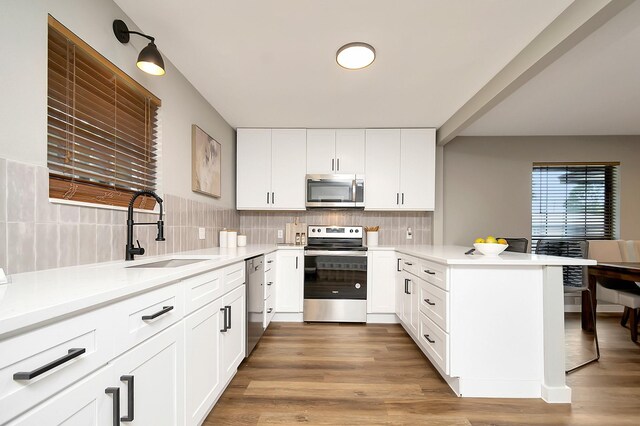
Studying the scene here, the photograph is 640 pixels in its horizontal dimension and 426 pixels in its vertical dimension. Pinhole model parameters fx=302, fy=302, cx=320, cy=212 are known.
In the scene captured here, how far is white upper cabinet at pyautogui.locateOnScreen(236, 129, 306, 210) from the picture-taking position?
12.7 ft

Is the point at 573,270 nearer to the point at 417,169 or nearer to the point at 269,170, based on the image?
the point at 417,169

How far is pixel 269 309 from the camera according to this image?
3.12 meters

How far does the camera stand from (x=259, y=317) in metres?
2.66

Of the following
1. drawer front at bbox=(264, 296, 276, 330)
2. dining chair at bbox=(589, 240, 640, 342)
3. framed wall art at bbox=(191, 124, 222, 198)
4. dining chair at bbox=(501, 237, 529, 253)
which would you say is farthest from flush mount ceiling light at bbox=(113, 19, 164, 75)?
dining chair at bbox=(589, 240, 640, 342)

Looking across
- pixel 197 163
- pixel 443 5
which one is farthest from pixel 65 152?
pixel 443 5

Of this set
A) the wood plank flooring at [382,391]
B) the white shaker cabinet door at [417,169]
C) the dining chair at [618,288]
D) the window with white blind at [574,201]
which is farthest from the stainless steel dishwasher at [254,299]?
the window with white blind at [574,201]

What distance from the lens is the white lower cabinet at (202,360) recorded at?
1.37m

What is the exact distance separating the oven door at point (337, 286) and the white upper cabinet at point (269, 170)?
0.84 m

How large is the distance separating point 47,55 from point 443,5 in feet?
6.52

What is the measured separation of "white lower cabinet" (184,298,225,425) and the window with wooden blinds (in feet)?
2.68

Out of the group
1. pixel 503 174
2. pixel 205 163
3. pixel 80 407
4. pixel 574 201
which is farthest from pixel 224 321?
pixel 574 201

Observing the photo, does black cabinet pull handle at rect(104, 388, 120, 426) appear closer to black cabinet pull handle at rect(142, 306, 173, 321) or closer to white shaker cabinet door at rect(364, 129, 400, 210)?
black cabinet pull handle at rect(142, 306, 173, 321)

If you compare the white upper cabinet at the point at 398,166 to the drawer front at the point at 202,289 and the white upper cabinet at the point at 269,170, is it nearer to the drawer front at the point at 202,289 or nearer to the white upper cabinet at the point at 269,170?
the white upper cabinet at the point at 269,170

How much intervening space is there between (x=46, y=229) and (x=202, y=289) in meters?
0.69
